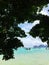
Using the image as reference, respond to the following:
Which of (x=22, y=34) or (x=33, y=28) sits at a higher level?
(x=22, y=34)

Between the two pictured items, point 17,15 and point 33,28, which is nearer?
point 17,15

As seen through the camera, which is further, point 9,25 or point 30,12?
point 9,25

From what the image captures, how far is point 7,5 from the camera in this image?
3854 millimetres

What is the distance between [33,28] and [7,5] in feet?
2.03

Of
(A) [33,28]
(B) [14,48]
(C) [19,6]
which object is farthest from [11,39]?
(C) [19,6]

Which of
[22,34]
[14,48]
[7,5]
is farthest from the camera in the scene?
[22,34]

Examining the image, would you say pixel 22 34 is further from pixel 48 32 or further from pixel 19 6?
pixel 19 6

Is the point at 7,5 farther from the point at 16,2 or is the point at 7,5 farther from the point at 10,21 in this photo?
the point at 10,21

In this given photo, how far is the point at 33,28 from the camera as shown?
4.23 metres

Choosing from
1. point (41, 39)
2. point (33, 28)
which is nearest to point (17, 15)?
point (33, 28)

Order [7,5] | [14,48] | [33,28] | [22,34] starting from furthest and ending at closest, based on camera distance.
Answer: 1. [22,34]
2. [14,48]
3. [33,28]
4. [7,5]

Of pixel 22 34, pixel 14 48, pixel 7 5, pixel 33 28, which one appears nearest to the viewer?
pixel 7 5

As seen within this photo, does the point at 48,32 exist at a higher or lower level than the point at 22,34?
lower

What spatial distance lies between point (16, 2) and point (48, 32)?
72 cm
